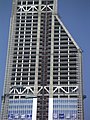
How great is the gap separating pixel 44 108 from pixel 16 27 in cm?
1141

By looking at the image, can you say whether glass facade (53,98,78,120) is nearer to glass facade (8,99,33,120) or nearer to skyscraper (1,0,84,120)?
skyscraper (1,0,84,120)

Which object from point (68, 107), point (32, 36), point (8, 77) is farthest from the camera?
point (32, 36)

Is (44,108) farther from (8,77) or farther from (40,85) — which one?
(8,77)

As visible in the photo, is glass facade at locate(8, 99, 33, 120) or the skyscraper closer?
glass facade at locate(8, 99, 33, 120)

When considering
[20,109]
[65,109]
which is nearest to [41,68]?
[20,109]

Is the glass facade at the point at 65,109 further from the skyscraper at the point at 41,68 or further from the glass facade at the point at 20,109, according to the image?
the glass facade at the point at 20,109

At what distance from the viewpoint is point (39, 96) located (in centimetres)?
3556

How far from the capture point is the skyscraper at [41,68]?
A: 34.4 metres

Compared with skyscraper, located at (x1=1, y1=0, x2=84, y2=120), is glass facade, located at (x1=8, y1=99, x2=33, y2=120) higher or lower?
lower

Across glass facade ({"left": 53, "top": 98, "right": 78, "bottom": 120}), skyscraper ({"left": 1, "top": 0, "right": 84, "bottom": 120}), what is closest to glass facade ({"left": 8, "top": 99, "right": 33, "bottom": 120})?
skyscraper ({"left": 1, "top": 0, "right": 84, "bottom": 120})

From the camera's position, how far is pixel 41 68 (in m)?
37.2

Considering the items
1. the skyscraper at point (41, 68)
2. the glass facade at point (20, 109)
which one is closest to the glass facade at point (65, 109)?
the skyscraper at point (41, 68)

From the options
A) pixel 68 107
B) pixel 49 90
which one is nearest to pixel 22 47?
pixel 49 90

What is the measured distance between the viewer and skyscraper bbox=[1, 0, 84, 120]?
3438cm
